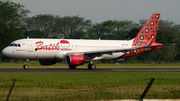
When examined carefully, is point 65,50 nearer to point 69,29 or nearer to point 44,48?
point 44,48

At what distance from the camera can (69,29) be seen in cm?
11425

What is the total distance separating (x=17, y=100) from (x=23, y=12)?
86.5m

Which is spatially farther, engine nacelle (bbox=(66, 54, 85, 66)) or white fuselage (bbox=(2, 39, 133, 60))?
white fuselage (bbox=(2, 39, 133, 60))

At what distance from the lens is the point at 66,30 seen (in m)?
113

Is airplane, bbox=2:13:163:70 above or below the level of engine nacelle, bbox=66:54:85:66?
above

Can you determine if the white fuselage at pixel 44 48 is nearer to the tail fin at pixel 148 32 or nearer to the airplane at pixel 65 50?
the airplane at pixel 65 50

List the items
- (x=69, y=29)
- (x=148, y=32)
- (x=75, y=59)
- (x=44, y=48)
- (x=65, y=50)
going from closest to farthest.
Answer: (x=75, y=59) < (x=44, y=48) < (x=65, y=50) < (x=148, y=32) < (x=69, y=29)

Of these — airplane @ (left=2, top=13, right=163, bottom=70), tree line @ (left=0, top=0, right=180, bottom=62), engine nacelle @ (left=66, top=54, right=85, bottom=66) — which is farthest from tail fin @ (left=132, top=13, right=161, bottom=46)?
tree line @ (left=0, top=0, right=180, bottom=62)

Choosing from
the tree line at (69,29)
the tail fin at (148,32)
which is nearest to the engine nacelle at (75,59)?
the tail fin at (148,32)

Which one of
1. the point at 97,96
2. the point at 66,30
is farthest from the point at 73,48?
the point at 66,30

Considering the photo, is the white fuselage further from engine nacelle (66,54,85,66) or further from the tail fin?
the tail fin

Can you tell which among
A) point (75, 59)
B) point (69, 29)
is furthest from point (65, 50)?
point (69, 29)

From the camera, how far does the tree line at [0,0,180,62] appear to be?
84.2m

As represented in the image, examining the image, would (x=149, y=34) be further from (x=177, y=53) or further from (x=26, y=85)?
(x=177, y=53)
